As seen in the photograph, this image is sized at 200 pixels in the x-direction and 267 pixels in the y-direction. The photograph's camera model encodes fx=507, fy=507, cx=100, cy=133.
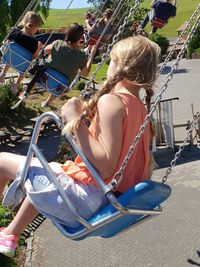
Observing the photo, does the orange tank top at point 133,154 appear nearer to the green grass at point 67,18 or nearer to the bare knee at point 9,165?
the bare knee at point 9,165

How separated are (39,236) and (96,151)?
4.94m

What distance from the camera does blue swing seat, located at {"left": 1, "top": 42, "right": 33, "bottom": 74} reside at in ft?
21.6

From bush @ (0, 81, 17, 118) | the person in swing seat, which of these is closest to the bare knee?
the person in swing seat

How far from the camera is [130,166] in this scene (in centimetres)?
285

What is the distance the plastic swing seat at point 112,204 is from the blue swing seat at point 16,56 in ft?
12.6

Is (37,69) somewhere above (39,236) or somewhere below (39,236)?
above

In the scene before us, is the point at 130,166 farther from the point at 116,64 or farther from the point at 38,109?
the point at 38,109

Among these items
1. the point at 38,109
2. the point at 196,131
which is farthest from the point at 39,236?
the point at 38,109

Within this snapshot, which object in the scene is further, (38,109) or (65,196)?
(38,109)

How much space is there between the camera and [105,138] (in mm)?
2648

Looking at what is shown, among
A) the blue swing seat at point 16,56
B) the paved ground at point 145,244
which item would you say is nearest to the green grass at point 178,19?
the paved ground at point 145,244

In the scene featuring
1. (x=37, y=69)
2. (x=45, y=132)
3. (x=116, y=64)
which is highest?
(x=116, y=64)

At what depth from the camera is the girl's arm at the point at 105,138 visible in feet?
8.59

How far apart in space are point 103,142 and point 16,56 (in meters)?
4.28
